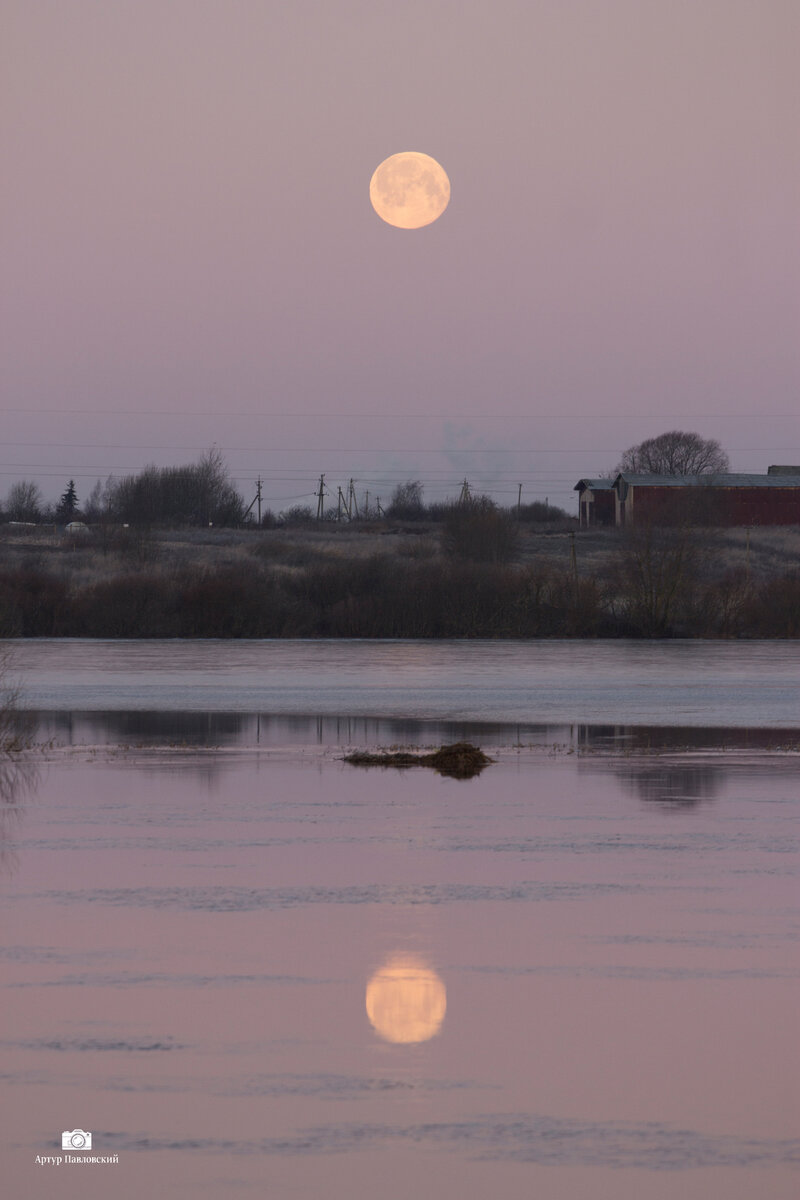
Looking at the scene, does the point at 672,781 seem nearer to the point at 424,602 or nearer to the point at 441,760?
the point at 441,760

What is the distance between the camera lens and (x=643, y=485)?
107250mm

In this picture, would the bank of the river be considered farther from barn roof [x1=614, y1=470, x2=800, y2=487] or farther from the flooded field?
barn roof [x1=614, y1=470, x2=800, y2=487]

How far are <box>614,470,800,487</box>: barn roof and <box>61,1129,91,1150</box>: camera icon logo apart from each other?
10291 centimetres

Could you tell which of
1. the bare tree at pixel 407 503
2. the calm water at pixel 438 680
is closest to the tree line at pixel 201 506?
the bare tree at pixel 407 503

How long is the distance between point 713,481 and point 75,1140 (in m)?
107

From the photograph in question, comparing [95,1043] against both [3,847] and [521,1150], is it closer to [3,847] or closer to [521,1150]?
[521,1150]

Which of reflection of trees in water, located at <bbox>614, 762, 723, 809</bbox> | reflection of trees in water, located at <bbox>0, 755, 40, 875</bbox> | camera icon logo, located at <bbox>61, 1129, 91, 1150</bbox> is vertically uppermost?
camera icon logo, located at <bbox>61, 1129, 91, 1150</bbox>

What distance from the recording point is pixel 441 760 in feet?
55.0

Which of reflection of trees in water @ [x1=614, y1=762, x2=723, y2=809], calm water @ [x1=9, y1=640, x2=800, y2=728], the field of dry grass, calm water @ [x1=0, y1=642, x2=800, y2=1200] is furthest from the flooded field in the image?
the field of dry grass

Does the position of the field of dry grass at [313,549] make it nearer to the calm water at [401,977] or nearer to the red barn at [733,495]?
the red barn at [733,495]

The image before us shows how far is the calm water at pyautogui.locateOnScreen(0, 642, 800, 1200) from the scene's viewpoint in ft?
18.9

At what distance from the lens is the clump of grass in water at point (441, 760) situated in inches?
650

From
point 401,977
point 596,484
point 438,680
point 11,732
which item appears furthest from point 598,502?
point 401,977

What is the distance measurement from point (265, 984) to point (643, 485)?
101 metres
